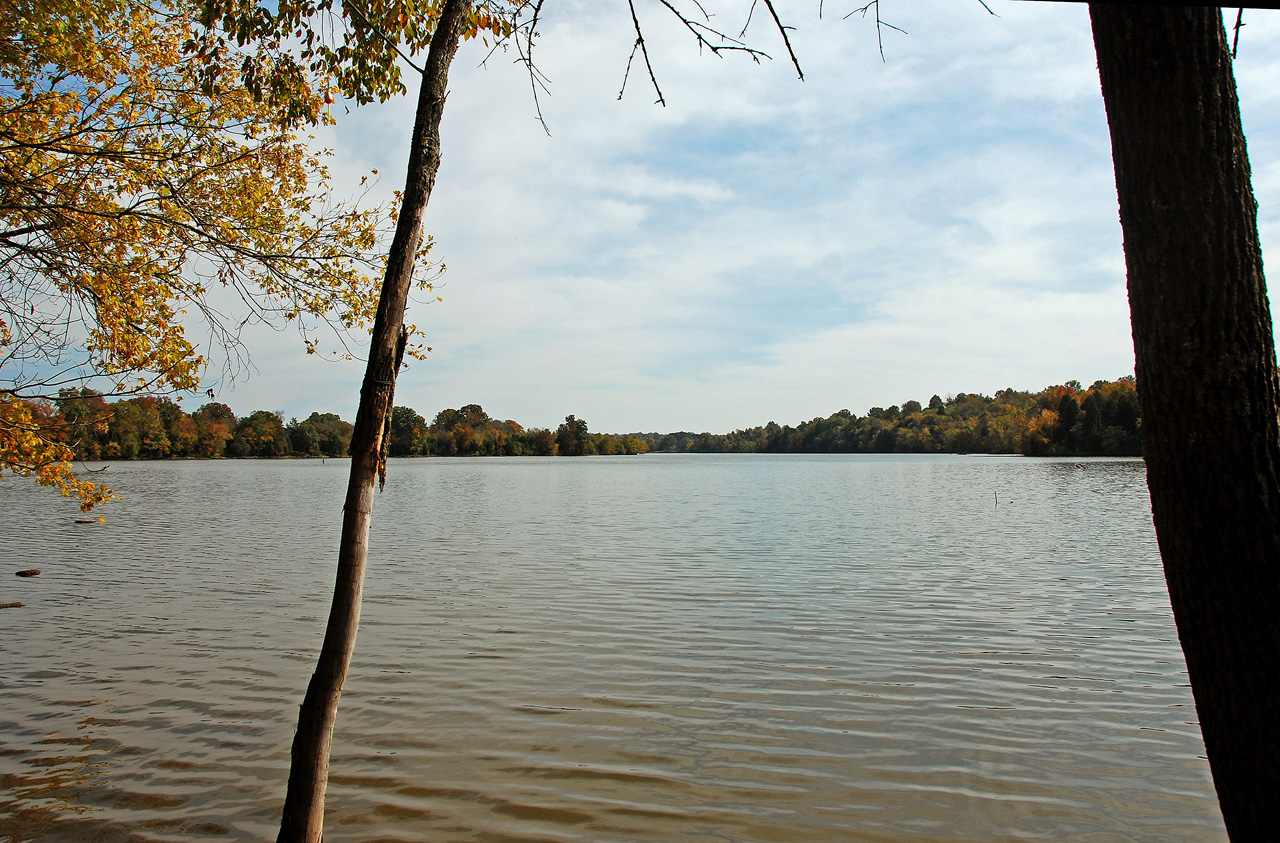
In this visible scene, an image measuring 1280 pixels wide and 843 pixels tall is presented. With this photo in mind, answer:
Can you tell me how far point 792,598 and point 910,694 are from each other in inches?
187

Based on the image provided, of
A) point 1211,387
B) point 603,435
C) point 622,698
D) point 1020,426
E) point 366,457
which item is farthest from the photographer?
point 603,435

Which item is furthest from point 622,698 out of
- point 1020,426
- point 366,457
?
point 1020,426

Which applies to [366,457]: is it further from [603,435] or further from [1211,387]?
[603,435]

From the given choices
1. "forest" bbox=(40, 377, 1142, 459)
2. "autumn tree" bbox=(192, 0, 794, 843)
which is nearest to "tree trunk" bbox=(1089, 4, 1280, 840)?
"autumn tree" bbox=(192, 0, 794, 843)

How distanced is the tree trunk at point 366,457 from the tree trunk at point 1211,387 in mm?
2935

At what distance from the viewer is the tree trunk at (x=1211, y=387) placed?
2.10m

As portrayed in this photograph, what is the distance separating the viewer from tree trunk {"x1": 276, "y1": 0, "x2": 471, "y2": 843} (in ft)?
11.0

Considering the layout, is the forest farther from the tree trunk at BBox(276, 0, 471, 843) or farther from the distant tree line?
the tree trunk at BBox(276, 0, 471, 843)

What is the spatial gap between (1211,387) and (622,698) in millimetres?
6195

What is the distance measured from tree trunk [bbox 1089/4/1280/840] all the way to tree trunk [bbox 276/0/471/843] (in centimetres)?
293

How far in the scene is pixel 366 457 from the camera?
11.3ft

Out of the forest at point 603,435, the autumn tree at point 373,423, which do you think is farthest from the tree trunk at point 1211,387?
the forest at point 603,435

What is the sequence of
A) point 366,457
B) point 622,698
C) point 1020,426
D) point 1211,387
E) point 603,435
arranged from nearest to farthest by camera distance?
1. point 1211,387
2. point 366,457
3. point 622,698
4. point 1020,426
5. point 603,435

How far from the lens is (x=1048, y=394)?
131750 millimetres
